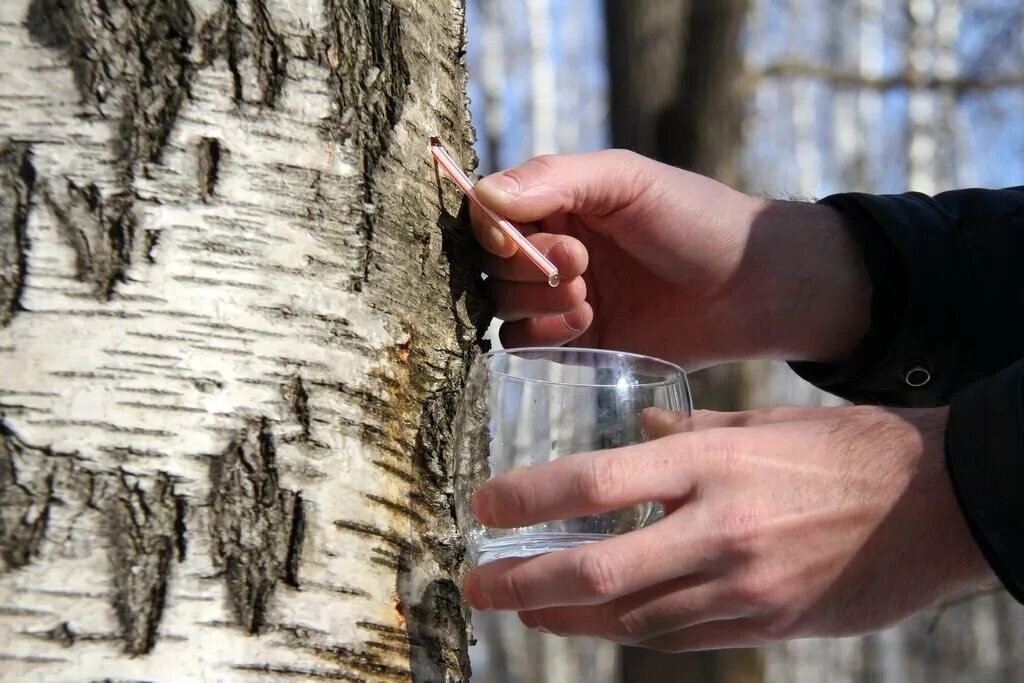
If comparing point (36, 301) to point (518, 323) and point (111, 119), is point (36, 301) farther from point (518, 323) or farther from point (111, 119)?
point (518, 323)

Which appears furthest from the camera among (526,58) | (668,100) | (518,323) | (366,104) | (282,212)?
(526,58)

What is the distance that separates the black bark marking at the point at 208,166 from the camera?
951 millimetres

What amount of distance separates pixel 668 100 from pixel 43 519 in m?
3.52

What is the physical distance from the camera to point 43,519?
857 mm

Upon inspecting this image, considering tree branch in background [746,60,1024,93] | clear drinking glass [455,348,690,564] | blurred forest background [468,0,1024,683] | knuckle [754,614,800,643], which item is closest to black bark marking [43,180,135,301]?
clear drinking glass [455,348,690,564]

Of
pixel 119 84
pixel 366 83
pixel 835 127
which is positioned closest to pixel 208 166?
pixel 119 84

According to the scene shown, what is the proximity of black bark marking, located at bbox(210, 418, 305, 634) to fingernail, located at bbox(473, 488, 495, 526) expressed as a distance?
0.17m

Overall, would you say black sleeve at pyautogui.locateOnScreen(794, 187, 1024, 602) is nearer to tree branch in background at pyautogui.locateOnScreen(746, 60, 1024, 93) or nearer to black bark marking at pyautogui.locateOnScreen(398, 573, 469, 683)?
black bark marking at pyautogui.locateOnScreen(398, 573, 469, 683)

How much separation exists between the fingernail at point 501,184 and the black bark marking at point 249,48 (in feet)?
1.01

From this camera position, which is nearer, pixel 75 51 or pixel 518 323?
pixel 75 51

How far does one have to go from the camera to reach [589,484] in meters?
0.92

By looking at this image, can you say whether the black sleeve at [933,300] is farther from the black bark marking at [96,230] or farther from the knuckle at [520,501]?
the black bark marking at [96,230]

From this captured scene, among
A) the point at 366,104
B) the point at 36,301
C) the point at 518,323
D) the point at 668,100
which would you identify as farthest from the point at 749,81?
the point at 36,301

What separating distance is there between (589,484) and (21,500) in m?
0.50
